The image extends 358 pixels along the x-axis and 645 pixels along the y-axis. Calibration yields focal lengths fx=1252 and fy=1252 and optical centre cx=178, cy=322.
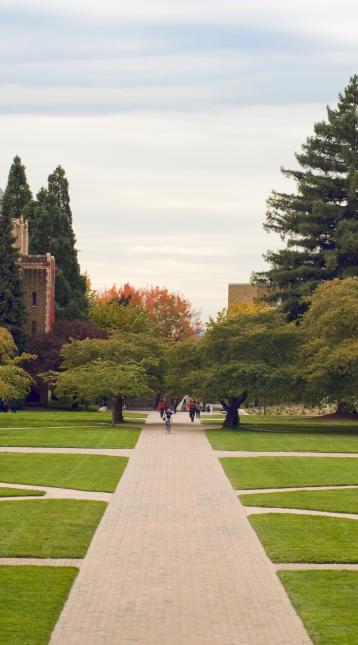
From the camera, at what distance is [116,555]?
22875 millimetres

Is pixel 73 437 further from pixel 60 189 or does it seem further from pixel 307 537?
pixel 60 189

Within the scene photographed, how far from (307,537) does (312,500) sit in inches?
266

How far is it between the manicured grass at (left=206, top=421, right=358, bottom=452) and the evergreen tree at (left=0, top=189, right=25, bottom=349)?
73.1 ft

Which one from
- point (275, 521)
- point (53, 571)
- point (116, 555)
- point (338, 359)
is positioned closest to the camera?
point (53, 571)

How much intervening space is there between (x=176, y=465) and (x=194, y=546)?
1832cm

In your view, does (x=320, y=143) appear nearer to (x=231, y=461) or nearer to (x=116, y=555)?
(x=231, y=461)

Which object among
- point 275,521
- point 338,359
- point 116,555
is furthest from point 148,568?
point 338,359

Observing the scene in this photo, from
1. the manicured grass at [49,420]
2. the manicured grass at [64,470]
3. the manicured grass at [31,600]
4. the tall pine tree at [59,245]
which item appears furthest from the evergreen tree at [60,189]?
the manicured grass at [31,600]

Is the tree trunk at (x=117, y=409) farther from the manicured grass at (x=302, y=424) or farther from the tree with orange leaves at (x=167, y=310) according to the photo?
the tree with orange leaves at (x=167, y=310)

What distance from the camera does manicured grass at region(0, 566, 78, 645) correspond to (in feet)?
54.2

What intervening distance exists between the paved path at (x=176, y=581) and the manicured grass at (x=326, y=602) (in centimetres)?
22

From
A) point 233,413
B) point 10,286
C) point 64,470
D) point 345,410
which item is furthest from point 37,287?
point 64,470

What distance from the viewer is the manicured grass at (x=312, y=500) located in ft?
101

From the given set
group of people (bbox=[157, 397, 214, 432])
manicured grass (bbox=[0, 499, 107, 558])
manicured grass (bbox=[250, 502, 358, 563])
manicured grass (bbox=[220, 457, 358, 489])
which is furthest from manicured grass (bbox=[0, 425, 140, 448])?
manicured grass (bbox=[250, 502, 358, 563])
